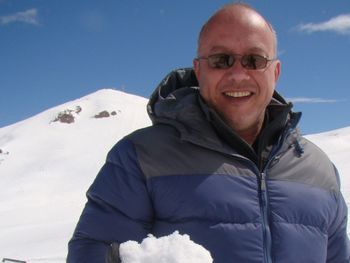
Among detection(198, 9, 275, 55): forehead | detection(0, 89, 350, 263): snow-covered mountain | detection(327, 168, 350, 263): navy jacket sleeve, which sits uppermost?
detection(0, 89, 350, 263): snow-covered mountain

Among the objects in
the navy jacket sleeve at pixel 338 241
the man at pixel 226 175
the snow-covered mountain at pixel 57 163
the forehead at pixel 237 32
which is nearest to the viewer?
the man at pixel 226 175

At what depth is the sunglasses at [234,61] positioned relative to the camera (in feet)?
7.63

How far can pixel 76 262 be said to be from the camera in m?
1.86

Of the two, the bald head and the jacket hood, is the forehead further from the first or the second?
the jacket hood

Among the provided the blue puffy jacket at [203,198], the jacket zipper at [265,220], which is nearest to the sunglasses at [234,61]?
the blue puffy jacket at [203,198]

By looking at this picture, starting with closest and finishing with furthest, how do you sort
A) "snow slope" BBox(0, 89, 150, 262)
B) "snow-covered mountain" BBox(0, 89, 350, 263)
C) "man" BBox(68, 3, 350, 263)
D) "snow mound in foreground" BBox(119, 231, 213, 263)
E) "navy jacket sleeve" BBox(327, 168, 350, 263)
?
"snow mound in foreground" BBox(119, 231, 213, 263)
"man" BBox(68, 3, 350, 263)
"navy jacket sleeve" BBox(327, 168, 350, 263)
"snow slope" BBox(0, 89, 150, 262)
"snow-covered mountain" BBox(0, 89, 350, 263)

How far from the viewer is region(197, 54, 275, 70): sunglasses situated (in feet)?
7.63

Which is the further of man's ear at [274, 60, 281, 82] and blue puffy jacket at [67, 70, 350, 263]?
man's ear at [274, 60, 281, 82]

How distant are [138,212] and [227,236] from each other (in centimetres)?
41

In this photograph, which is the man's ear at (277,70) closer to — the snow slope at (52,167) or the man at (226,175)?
the man at (226,175)

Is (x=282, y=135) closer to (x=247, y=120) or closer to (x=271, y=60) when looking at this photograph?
(x=247, y=120)

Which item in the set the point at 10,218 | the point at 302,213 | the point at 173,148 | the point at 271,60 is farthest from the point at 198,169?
the point at 10,218

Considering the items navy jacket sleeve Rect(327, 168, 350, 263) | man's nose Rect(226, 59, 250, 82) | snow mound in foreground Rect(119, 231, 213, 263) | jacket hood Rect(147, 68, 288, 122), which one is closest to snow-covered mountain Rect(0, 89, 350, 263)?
jacket hood Rect(147, 68, 288, 122)

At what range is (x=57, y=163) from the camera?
34344mm
